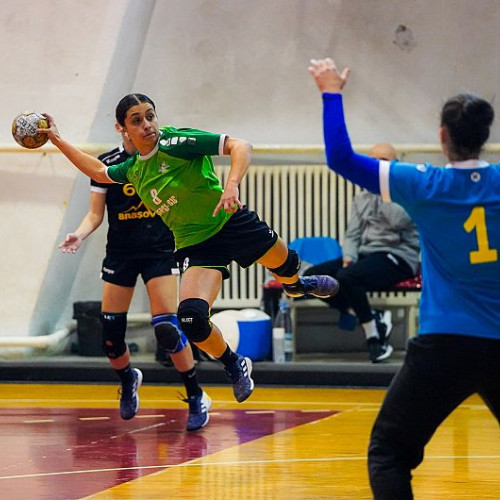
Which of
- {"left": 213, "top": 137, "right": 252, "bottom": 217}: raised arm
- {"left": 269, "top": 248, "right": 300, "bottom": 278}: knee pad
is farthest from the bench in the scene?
{"left": 213, "top": 137, "right": 252, "bottom": 217}: raised arm

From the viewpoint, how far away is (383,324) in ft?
29.9

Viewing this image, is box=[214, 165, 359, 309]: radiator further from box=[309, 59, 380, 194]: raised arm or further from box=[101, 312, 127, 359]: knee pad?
box=[309, 59, 380, 194]: raised arm

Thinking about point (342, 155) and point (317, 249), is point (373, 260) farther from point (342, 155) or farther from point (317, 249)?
point (342, 155)

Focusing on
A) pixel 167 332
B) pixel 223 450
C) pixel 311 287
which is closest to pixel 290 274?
pixel 311 287

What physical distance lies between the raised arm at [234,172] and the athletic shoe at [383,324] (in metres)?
4.01

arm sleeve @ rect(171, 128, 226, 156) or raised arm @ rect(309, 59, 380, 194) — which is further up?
arm sleeve @ rect(171, 128, 226, 156)

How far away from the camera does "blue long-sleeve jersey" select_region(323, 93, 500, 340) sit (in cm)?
310

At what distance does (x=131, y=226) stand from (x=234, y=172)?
67.0 inches

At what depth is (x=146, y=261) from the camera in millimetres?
6570

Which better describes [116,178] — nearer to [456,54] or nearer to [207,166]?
[207,166]

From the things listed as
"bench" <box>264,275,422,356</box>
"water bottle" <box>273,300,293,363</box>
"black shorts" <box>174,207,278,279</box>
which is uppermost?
"black shorts" <box>174,207,278,279</box>

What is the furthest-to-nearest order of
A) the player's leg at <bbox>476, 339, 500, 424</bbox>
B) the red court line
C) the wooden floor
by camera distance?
1. the red court line
2. the wooden floor
3. the player's leg at <bbox>476, 339, 500, 424</bbox>

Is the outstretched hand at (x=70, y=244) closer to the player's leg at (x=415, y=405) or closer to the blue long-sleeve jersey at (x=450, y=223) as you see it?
the blue long-sleeve jersey at (x=450, y=223)

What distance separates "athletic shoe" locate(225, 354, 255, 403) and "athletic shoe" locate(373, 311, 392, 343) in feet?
10.4
